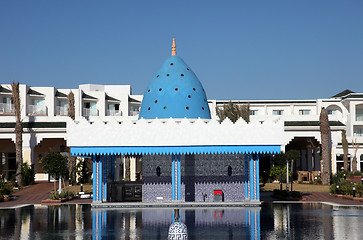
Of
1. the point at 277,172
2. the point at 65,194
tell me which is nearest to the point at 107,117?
the point at 277,172

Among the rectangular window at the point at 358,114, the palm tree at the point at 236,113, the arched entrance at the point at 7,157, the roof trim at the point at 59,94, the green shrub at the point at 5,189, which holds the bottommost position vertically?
the green shrub at the point at 5,189

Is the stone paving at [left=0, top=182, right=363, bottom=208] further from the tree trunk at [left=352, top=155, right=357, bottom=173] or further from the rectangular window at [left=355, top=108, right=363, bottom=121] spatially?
the rectangular window at [left=355, top=108, right=363, bottom=121]

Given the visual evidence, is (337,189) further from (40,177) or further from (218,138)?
(40,177)

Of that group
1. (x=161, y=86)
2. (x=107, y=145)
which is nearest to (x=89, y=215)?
(x=107, y=145)

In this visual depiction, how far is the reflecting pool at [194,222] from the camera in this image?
63.5 ft

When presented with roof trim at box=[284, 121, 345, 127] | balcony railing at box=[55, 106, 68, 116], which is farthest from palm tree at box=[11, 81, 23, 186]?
roof trim at box=[284, 121, 345, 127]

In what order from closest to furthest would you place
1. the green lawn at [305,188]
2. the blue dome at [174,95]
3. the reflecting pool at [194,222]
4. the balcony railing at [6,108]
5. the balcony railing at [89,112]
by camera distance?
1. the reflecting pool at [194,222]
2. the blue dome at [174,95]
3. the green lawn at [305,188]
4. the balcony railing at [6,108]
5. the balcony railing at [89,112]

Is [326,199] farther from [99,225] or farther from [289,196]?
[99,225]

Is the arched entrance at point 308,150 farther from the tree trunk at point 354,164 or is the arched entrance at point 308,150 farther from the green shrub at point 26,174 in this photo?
the green shrub at point 26,174

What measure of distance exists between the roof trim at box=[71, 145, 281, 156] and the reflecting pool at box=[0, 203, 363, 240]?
10.9ft

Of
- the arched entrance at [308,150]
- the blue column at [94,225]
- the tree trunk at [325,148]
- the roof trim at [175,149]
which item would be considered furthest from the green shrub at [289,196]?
the arched entrance at [308,150]

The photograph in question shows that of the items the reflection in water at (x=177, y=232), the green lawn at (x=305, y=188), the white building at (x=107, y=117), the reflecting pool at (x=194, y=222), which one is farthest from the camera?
the white building at (x=107, y=117)

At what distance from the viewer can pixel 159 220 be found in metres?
23.6

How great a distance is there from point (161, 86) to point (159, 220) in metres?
12.1
